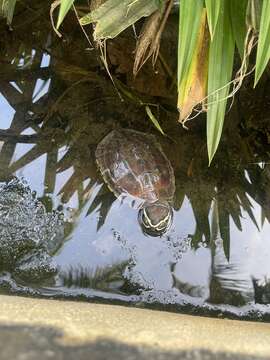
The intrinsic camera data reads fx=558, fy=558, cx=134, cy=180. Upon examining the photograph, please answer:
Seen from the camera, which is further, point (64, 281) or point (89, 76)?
point (89, 76)

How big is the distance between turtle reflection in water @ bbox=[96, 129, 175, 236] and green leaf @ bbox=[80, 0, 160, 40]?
56cm

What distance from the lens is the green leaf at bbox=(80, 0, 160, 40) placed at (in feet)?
4.30

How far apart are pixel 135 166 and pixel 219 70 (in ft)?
2.17

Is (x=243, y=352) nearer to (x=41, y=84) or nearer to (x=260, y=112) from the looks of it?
(x=260, y=112)

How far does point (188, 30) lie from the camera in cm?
121

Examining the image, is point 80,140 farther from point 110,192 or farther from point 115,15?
point 115,15

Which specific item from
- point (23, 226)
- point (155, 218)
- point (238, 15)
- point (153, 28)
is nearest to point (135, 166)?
point (155, 218)

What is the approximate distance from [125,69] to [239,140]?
0.46 m

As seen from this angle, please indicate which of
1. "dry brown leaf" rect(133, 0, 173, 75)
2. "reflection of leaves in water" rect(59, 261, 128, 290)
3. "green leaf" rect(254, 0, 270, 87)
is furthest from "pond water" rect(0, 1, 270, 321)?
"green leaf" rect(254, 0, 270, 87)

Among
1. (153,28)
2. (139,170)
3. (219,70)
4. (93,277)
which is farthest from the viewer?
(139,170)

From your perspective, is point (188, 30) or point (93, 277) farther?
point (93, 277)

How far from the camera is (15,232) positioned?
5.60 ft

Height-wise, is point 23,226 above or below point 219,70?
below

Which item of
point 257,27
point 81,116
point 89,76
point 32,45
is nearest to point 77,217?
point 81,116
